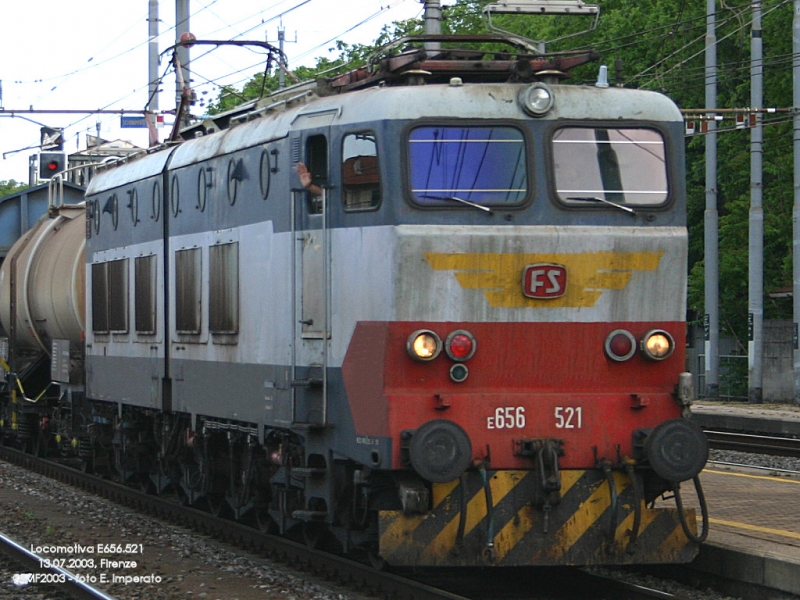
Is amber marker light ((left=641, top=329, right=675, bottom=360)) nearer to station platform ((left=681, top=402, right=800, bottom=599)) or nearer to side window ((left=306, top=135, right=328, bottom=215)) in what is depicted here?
station platform ((left=681, top=402, right=800, bottom=599))

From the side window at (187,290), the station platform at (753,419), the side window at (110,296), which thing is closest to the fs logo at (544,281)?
the side window at (187,290)

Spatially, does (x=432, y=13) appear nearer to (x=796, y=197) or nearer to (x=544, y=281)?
(x=796, y=197)

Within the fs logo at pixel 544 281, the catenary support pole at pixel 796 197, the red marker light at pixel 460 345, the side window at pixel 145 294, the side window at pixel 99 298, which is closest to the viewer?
the red marker light at pixel 460 345

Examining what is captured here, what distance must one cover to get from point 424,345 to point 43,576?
3873mm

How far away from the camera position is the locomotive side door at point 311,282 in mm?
10508

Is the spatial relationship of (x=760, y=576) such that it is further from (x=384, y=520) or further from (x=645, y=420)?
(x=384, y=520)

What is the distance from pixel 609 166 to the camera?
1032 centimetres

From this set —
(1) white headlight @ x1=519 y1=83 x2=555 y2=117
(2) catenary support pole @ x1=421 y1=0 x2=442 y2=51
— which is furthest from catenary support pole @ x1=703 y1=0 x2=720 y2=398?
(1) white headlight @ x1=519 y1=83 x2=555 y2=117

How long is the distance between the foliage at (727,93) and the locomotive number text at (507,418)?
23.9 metres

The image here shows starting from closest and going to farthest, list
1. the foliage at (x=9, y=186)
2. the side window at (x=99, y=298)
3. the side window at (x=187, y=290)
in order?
the side window at (x=187, y=290), the side window at (x=99, y=298), the foliage at (x=9, y=186)

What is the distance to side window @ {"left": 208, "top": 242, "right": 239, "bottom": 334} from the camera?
12219mm

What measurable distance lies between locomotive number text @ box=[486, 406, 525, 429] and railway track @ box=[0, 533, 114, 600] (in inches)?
119

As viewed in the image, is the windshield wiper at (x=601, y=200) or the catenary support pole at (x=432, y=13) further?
the catenary support pole at (x=432, y=13)

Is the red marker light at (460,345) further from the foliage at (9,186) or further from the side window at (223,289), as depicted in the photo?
the foliage at (9,186)
